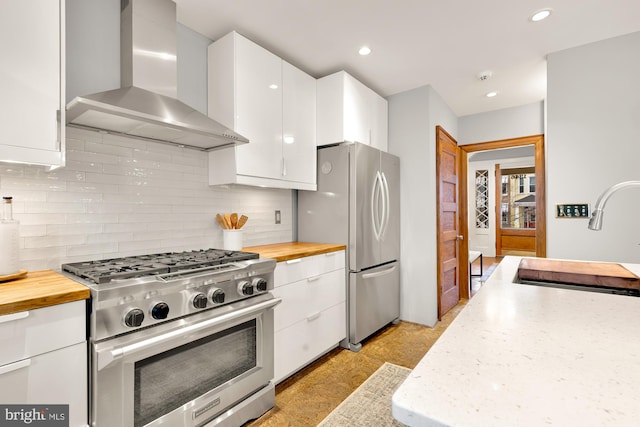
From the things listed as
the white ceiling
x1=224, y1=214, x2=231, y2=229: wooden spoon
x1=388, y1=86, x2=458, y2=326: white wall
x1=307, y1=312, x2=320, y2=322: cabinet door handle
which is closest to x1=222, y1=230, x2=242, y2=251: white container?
x1=224, y1=214, x2=231, y2=229: wooden spoon

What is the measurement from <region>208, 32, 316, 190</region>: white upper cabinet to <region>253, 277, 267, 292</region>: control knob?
0.71 metres

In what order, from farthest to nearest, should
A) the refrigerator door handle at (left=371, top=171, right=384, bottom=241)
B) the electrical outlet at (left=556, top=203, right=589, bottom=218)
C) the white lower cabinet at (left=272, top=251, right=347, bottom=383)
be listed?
the refrigerator door handle at (left=371, top=171, right=384, bottom=241)
the electrical outlet at (left=556, top=203, right=589, bottom=218)
the white lower cabinet at (left=272, top=251, right=347, bottom=383)

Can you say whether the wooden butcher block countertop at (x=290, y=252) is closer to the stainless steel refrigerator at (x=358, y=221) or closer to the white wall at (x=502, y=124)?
the stainless steel refrigerator at (x=358, y=221)

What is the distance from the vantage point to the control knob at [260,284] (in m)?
1.89

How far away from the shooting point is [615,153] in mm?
2430

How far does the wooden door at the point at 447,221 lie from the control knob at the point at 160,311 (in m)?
2.87

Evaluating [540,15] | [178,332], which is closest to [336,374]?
[178,332]

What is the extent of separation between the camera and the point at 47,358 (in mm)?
1157

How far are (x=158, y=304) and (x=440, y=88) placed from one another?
133 inches

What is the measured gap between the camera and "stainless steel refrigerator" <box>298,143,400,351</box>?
2787 millimetres

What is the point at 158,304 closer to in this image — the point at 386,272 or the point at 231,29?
the point at 231,29

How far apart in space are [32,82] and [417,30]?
7.70 ft

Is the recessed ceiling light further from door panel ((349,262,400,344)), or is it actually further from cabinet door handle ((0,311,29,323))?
cabinet door handle ((0,311,29,323))

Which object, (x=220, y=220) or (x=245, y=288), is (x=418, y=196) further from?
(x=245, y=288)
